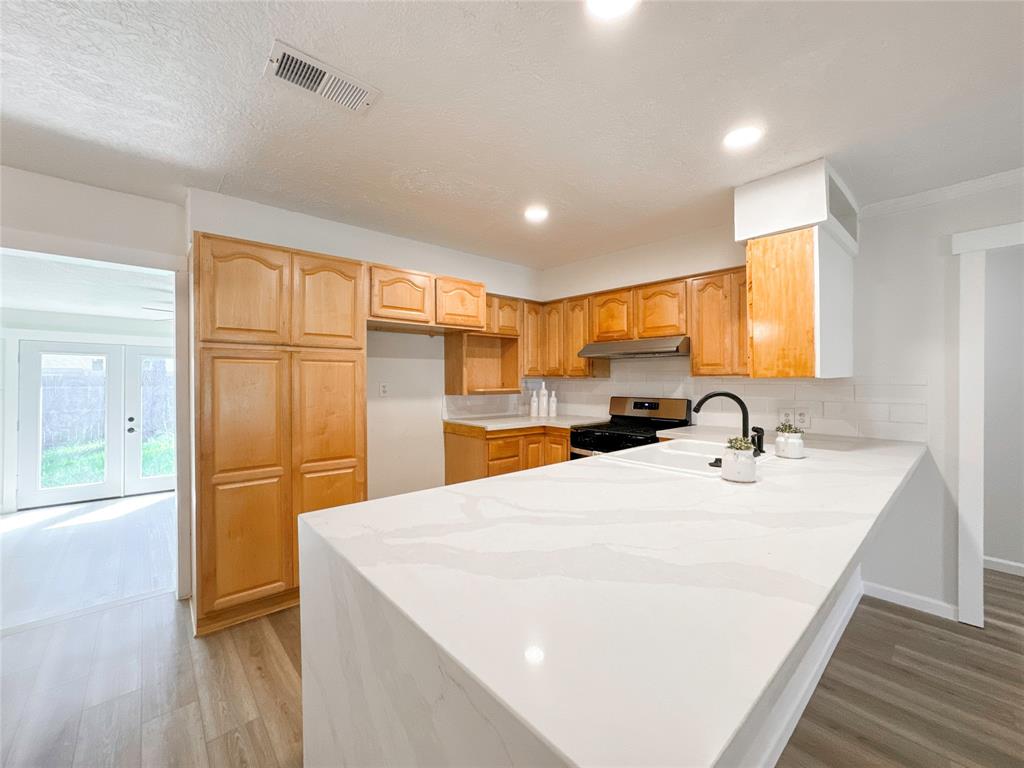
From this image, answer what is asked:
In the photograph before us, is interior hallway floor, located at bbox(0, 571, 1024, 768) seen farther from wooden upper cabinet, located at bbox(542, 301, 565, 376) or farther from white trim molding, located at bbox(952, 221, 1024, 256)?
wooden upper cabinet, located at bbox(542, 301, 565, 376)

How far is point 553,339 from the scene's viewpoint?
409 cm

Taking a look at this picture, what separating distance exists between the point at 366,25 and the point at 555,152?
964 millimetres

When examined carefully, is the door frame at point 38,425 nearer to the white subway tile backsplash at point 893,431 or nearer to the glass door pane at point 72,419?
the glass door pane at point 72,419

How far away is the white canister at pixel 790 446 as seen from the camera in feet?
6.38

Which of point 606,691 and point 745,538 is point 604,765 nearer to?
point 606,691

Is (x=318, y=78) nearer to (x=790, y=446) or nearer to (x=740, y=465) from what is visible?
(x=740, y=465)

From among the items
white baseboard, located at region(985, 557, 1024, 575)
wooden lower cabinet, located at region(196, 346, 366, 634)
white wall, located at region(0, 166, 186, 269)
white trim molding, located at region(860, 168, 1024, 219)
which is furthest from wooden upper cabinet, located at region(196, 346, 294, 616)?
white baseboard, located at region(985, 557, 1024, 575)

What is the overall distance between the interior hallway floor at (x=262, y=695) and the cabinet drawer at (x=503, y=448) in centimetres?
163

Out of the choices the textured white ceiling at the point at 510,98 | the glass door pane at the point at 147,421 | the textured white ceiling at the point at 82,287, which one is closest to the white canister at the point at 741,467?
the textured white ceiling at the point at 510,98

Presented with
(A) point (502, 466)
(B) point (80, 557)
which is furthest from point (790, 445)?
(B) point (80, 557)

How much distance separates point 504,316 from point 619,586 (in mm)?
3321

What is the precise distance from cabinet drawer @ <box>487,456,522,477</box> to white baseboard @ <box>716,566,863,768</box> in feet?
6.84

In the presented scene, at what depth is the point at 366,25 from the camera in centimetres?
129

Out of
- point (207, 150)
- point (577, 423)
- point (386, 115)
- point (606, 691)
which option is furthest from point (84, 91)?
point (577, 423)
